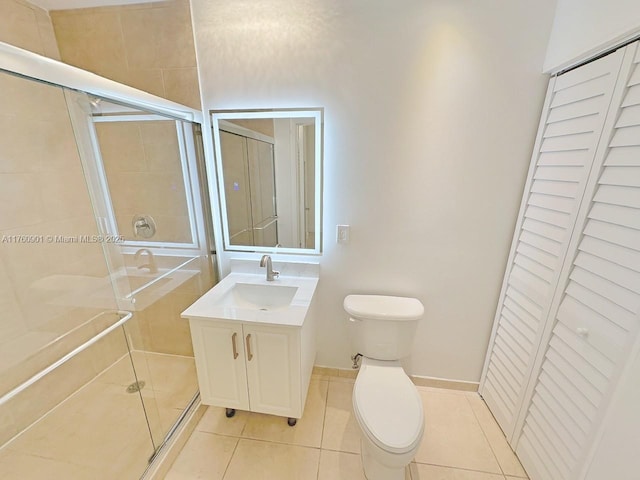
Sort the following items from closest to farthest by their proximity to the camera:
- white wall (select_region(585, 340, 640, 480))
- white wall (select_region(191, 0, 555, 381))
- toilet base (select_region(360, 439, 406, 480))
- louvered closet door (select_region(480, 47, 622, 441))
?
white wall (select_region(585, 340, 640, 480))
louvered closet door (select_region(480, 47, 622, 441))
toilet base (select_region(360, 439, 406, 480))
white wall (select_region(191, 0, 555, 381))

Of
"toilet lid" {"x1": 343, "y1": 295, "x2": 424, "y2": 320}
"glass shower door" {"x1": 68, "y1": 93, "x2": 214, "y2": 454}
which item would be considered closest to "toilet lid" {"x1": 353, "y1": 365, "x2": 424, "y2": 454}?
"toilet lid" {"x1": 343, "y1": 295, "x2": 424, "y2": 320}

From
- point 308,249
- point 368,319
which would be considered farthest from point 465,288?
point 308,249

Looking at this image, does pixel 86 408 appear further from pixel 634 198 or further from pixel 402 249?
pixel 634 198

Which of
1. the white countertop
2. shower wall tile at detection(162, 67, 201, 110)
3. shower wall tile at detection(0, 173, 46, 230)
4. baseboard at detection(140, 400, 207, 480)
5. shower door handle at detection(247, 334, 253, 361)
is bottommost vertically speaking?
baseboard at detection(140, 400, 207, 480)

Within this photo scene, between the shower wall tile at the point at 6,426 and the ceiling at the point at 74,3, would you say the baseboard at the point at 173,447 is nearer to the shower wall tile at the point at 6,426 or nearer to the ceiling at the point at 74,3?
the shower wall tile at the point at 6,426

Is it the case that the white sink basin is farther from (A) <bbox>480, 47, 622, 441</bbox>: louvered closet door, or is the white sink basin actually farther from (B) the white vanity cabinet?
(A) <bbox>480, 47, 622, 441</bbox>: louvered closet door

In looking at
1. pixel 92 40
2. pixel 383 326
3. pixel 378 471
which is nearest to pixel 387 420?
pixel 378 471

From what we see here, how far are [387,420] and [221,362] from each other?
883 mm

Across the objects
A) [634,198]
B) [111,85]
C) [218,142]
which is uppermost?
[111,85]

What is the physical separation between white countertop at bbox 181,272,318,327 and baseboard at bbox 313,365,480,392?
2.41 ft

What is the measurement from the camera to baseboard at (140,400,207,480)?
4.18 ft

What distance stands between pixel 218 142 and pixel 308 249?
0.89 m

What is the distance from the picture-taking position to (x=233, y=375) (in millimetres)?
1403

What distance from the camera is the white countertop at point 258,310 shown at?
1.29 metres
